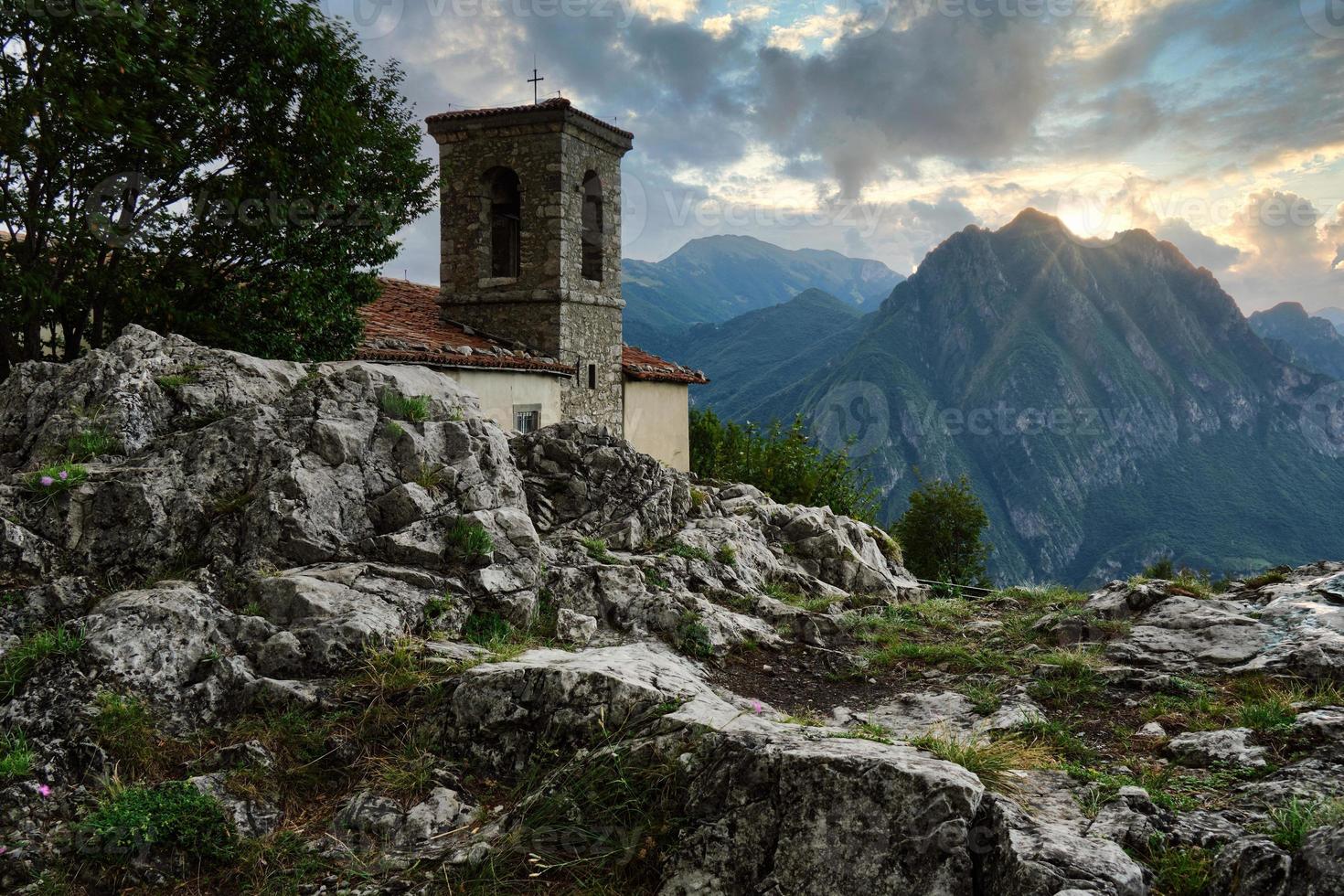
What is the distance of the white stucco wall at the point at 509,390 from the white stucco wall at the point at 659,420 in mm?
3427

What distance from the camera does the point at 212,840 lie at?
4.50m

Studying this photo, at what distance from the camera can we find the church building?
64.1 ft

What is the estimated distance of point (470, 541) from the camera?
7.52m

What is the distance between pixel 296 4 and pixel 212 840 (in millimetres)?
12122

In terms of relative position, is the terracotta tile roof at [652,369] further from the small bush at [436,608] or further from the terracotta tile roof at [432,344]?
the small bush at [436,608]

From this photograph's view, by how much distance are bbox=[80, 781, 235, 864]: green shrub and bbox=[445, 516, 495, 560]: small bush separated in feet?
10.3

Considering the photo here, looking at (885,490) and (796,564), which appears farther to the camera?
(885,490)

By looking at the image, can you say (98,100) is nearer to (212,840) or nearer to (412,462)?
(412,462)

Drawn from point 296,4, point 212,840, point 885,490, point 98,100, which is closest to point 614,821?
point 212,840

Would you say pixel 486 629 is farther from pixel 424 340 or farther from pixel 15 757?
pixel 424 340

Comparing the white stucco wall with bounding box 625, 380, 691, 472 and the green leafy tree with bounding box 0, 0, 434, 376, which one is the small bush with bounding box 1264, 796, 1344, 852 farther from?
the white stucco wall with bounding box 625, 380, 691, 472

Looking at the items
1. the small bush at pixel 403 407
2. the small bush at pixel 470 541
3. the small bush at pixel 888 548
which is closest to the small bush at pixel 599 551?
the small bush at pixel 470 541

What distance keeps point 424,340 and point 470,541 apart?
10.4 meters

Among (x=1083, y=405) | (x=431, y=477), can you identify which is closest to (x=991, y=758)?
(x=431, y=477)
